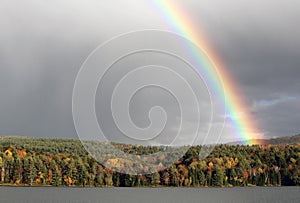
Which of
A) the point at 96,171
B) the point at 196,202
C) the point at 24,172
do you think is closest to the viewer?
the point at 196,202

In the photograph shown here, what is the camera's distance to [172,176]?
655 feet

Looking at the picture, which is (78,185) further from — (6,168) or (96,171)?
(6,168)

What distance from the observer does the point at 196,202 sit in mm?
113625

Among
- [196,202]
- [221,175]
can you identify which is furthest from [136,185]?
[196,202]

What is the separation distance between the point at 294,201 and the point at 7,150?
133 m

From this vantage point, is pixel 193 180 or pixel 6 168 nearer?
pixel 6 168

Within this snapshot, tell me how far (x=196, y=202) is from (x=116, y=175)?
83833 mm

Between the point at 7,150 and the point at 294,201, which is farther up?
the point at 7,150

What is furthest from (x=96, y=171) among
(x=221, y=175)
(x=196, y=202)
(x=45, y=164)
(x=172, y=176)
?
(x=196, y=202)

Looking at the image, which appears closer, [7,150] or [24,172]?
[24,172]

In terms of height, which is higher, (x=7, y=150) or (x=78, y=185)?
(x=7, y=150)

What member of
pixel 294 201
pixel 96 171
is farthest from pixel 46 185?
pixel 294 201

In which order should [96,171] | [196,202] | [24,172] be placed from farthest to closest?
[96,171] → [24,172] → [196,202]

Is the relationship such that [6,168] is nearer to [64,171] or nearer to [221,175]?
[64,171]
